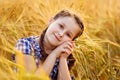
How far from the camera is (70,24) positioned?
244cm

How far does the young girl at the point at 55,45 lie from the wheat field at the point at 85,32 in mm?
181

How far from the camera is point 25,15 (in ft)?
9.98

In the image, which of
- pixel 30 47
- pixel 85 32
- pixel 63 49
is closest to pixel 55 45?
pixel 63 49

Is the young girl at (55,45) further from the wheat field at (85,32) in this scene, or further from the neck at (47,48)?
the wheat field at (85,32)

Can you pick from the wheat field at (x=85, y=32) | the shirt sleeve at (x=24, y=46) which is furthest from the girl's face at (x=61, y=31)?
the wheat field at (x=85, y=32)

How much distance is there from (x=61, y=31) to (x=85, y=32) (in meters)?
0.84

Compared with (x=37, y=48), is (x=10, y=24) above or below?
above

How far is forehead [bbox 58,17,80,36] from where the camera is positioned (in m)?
2.43

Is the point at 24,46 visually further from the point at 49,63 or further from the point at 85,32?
the point at 85,32

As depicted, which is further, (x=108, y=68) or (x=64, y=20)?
(x=108, y=68)

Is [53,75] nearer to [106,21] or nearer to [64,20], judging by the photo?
[64,20]

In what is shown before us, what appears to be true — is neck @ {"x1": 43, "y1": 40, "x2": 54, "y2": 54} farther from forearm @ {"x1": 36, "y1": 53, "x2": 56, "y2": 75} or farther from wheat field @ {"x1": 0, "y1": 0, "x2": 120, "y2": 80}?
wheat field @ {"x1": 0, "y1": 0, "x2": 120, "y2": 80}

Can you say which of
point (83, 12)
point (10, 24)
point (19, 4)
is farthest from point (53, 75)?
point (83, 12)

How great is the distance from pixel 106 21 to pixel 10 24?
907 mm
